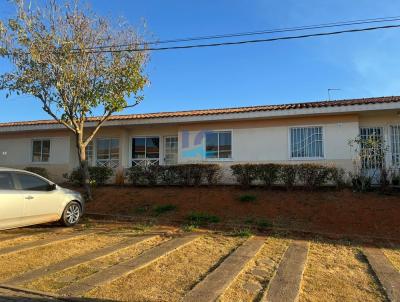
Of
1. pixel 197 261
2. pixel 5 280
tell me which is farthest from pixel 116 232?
pixel 5 280

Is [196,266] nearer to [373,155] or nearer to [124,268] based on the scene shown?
[124,268]

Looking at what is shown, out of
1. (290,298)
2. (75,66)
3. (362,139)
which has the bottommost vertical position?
(290,298)

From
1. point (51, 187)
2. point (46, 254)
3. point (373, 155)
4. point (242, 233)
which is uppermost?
point (373, 155)

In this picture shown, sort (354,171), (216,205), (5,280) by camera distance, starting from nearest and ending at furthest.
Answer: (5,280) < (216,205) < (354,171)

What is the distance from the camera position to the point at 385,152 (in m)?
14.7

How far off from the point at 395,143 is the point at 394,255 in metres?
8.41

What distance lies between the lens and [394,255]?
773 cm

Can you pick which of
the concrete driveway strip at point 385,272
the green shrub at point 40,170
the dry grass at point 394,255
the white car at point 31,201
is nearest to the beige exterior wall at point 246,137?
the green shrub at point 40,170

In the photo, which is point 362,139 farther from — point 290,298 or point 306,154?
point 290,298

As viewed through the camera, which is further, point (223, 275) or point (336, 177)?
point (336, 177)

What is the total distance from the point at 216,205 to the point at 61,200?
181 inches

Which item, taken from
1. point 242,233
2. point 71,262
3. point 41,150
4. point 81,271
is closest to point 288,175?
point 242,233

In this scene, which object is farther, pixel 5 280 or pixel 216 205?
pixel 216 205

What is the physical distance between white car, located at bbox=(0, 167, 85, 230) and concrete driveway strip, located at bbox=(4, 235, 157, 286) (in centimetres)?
228
